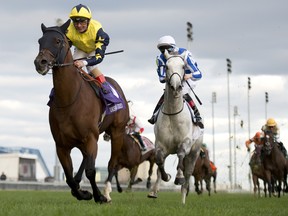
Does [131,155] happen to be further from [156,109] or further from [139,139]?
[156,109]

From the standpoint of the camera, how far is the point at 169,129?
45.2 feet

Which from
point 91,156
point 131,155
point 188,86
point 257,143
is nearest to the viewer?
point 91,156

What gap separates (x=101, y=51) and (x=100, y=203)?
2.72 metres

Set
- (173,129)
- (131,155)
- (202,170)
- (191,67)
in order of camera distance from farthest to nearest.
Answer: (202,170)
(131,155)
(191,67)
(173,129)

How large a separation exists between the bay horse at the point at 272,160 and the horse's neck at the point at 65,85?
15.7 meters

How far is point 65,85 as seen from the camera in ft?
38.7

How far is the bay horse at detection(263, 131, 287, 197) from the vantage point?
26.5 metres

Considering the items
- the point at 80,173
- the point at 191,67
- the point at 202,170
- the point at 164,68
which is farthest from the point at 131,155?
the point at 80,173

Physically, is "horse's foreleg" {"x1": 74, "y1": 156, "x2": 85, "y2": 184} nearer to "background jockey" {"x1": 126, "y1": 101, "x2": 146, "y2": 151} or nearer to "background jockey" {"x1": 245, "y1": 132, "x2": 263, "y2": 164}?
"background jockey" {"x1": 126, "y1": 101, "x2": 146, "y2": 151}

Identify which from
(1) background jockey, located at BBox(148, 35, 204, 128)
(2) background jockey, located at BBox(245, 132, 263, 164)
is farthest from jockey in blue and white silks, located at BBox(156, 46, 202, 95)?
(2) background jockey, located at BBox(245, 132, 263, 164)

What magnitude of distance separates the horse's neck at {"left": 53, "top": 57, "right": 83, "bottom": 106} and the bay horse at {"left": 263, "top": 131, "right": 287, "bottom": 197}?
51.6 feet

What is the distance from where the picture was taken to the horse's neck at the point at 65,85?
38.4ft

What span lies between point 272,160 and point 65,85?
54.2 feet

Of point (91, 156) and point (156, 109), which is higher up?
point (156, 109)
